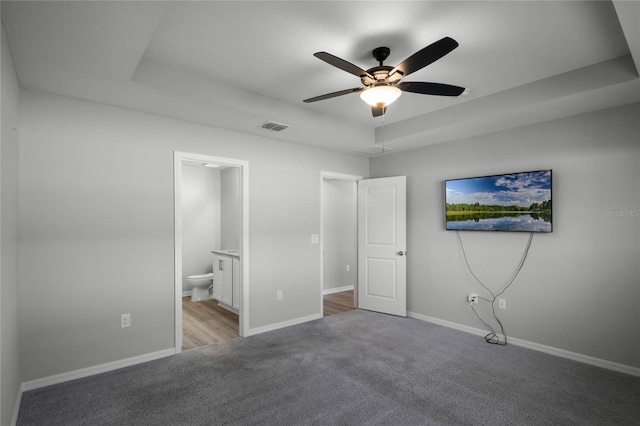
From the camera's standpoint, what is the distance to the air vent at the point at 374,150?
4672mm

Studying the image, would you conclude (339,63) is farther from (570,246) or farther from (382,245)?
(382,245)

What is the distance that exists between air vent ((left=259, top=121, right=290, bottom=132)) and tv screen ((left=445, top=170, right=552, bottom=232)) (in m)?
2.19

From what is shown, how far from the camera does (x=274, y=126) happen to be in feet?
12.1

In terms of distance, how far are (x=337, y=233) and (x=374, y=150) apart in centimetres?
212

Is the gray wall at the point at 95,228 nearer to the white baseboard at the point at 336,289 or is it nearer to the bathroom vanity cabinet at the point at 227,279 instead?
the bathroom vanity cabinet at the point at 227,279

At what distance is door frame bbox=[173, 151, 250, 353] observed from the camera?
134 inches

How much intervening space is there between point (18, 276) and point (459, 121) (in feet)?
13.9

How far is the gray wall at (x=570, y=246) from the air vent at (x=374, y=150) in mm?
833

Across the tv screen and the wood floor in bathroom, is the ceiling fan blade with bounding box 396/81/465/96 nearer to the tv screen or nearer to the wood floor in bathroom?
the tv screen

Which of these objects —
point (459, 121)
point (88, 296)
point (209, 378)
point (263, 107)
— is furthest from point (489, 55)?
point (88, 296)

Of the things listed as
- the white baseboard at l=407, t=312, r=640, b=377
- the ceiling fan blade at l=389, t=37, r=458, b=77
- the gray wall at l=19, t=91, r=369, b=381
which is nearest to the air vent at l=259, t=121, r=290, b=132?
the gray wall at l=19, t=91, r=369, b=381

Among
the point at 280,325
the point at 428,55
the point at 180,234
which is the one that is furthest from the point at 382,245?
the point at 428,55

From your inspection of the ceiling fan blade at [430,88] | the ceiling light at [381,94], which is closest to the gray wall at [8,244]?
the ceiling light at [381,94]

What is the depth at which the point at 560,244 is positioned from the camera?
3.44 meters
